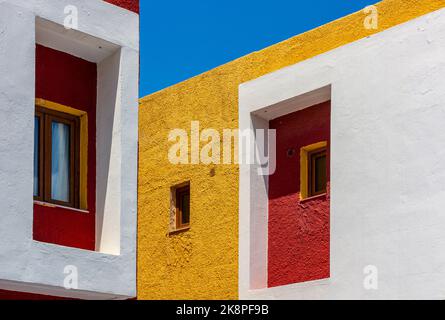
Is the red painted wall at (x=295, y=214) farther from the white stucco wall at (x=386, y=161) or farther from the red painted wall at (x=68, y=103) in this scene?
the red painted wall at (x=68, y=103)

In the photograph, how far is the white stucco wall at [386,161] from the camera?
512 inches

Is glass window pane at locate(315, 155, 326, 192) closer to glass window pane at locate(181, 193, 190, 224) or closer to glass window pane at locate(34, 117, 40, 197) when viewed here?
glass window pane at locate(181, 193, 190, 224)

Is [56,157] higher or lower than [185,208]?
lower

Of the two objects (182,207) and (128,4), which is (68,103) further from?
(182,207)

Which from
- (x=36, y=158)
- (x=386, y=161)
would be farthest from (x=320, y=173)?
(x=36, y=158)

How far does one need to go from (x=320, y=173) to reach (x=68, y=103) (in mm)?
4963

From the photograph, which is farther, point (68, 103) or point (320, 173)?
point (320, 173)

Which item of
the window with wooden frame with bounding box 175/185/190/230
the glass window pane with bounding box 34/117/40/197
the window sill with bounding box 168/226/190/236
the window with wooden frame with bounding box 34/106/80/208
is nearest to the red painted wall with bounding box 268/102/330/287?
the window sill with bounding box 168/226/190/236

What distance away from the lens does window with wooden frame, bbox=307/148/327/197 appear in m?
15.3

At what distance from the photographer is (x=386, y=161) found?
13625 millimetres

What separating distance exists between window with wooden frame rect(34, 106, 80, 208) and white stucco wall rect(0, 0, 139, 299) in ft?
0.84

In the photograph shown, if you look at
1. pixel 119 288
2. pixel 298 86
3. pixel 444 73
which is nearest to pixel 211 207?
pixel 298 86

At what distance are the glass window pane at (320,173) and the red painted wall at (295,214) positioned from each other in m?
0.23

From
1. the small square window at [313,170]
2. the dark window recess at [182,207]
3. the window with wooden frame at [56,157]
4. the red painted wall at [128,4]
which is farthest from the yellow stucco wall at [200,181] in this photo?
the window with wooden frame at [56,157]
